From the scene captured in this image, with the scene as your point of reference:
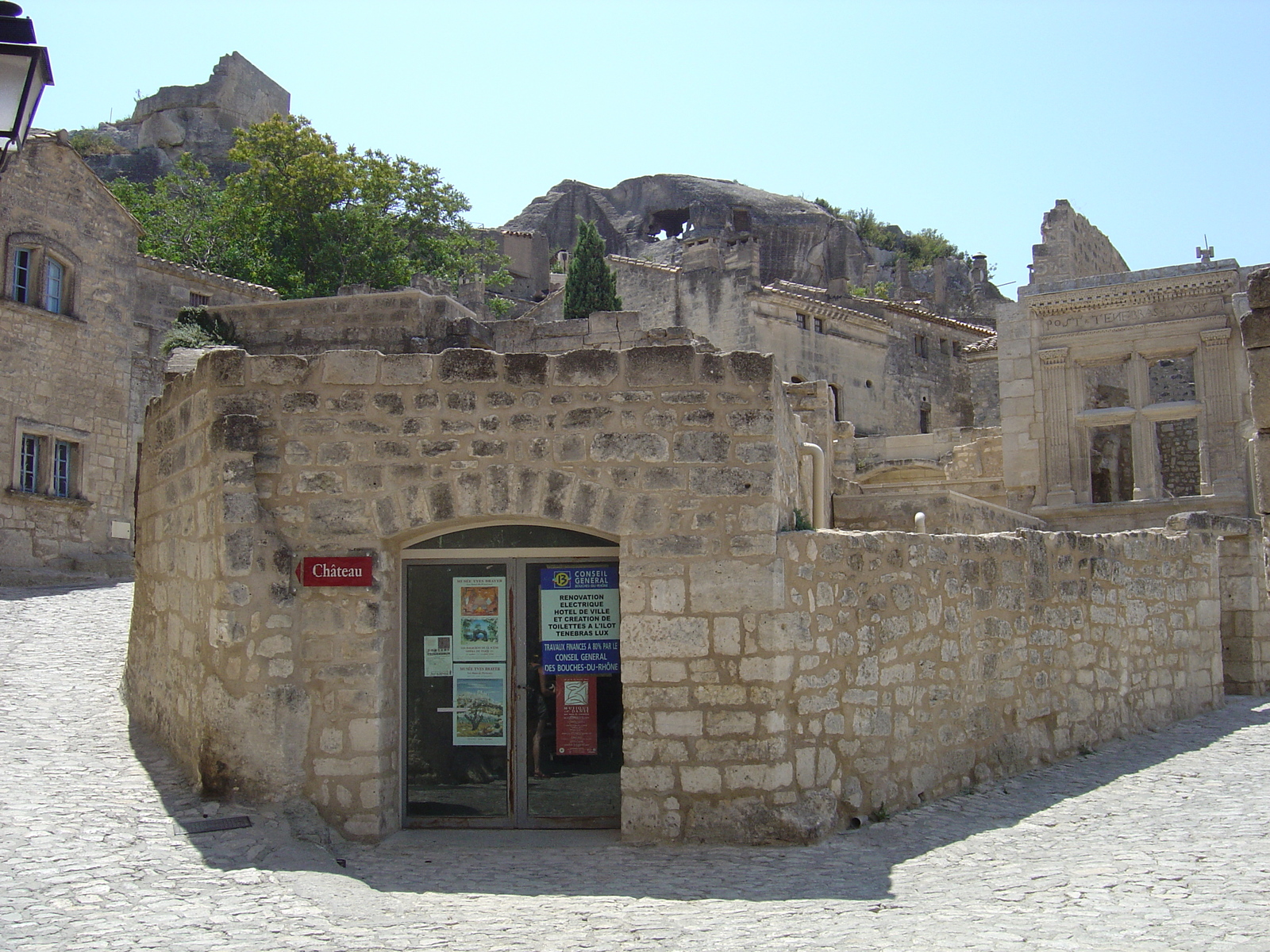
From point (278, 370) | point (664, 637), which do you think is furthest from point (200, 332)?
point (664, 637)

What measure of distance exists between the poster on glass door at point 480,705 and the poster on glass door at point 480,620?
0.08 m

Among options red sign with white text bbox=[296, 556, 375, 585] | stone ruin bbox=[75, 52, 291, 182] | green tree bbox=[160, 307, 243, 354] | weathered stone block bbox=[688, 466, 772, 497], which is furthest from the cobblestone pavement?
stone ruin bbox=[75, 52, 291, 182]

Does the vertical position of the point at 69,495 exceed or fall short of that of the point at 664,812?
it exceeds it

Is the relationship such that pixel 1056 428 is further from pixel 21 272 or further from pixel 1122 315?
pixel 21 272

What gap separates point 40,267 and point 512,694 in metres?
15.9

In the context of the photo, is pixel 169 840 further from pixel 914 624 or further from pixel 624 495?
pixel 914 624

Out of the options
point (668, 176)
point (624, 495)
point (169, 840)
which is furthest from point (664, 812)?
point (668, 176)

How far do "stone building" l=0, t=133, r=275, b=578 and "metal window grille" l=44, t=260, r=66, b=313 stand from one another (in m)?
0.02

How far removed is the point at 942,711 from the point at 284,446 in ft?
15.2

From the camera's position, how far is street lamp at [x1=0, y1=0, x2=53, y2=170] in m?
4.57

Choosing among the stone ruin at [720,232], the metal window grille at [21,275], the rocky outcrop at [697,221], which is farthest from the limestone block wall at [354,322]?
the rocky outcrop at [697,221]

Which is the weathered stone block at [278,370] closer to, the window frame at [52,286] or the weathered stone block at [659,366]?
the weathered stone block at [659,366]

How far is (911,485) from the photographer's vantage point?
21406 mm

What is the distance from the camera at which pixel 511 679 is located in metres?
7.13
